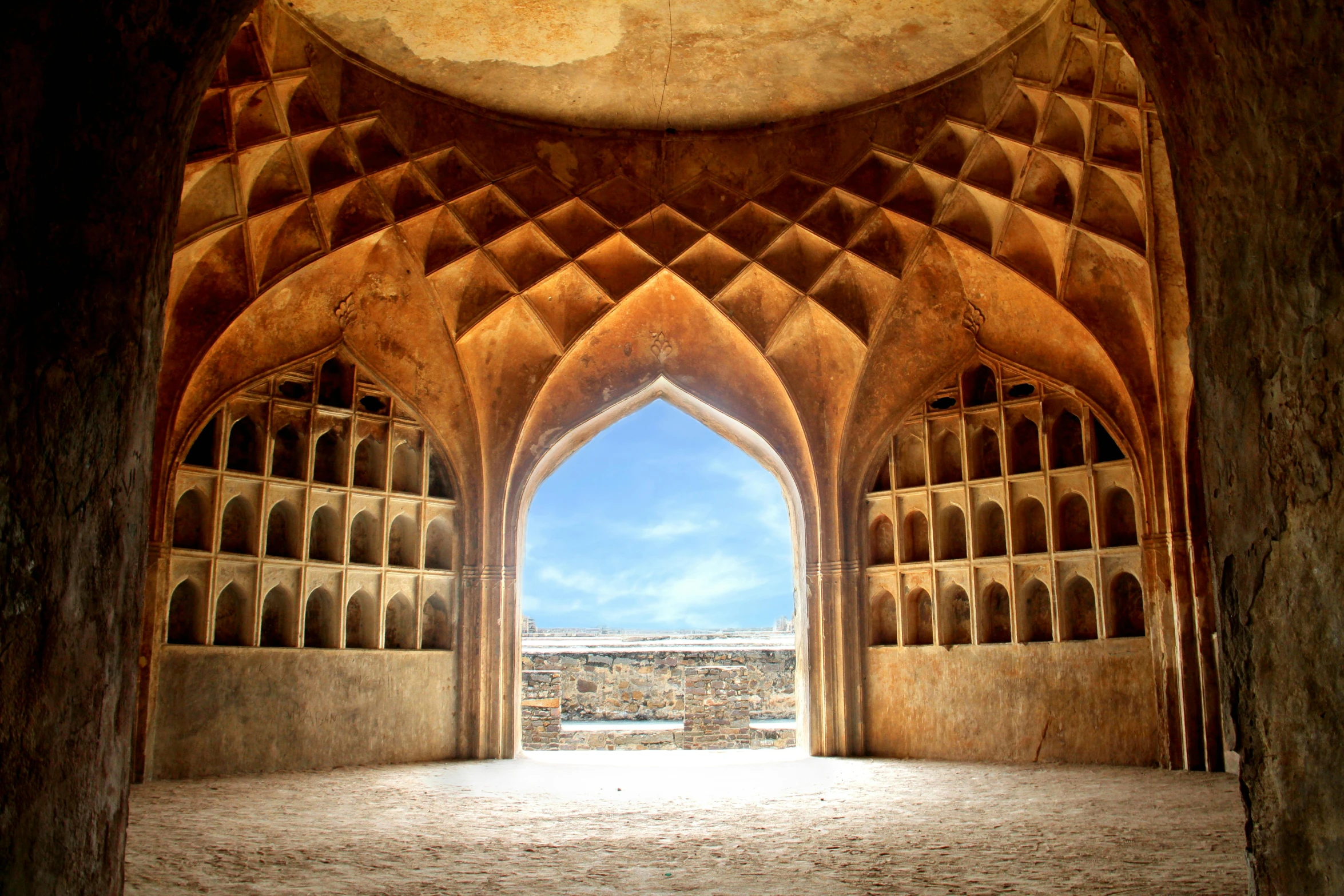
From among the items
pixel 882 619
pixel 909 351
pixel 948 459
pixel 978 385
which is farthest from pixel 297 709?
pixel 978 385

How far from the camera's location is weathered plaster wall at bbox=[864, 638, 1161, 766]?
430 inches

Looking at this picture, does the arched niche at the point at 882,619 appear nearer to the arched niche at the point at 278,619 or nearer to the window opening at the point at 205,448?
the arched niche at the point at 278,619

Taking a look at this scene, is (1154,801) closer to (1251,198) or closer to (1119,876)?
(1119,876)

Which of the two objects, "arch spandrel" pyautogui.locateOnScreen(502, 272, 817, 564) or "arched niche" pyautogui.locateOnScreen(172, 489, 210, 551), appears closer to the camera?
"arched niche" pyautogui.locateOnScreen(172, 489, 210, 551)

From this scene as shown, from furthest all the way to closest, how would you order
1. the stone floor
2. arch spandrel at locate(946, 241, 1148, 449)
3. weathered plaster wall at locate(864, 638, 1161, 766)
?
arch spandrel at locate(946, 241, 1148, 449)
weathered plaster wall at locate(864, 638, 1161, 766)
the stone floor

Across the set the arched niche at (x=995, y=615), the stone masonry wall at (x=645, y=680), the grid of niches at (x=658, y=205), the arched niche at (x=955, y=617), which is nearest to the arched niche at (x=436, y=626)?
the grid of niches at (x=658, y=205)

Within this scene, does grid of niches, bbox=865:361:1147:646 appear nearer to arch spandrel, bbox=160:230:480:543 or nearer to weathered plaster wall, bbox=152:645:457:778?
arch spandrel, bbox=160:230:480:543

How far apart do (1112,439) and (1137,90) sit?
3528 mm

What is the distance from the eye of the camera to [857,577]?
1274 centimetres

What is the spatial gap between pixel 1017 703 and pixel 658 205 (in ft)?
21.6

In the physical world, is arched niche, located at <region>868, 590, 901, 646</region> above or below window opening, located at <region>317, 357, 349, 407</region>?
below

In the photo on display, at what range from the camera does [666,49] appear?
35.8 ft

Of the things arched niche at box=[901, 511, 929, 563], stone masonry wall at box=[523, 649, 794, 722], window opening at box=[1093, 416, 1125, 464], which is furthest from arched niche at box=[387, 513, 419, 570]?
stone masonry wall at box=[523, 649, 794, 722]

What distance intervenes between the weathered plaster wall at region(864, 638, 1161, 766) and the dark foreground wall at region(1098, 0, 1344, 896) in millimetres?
8469
